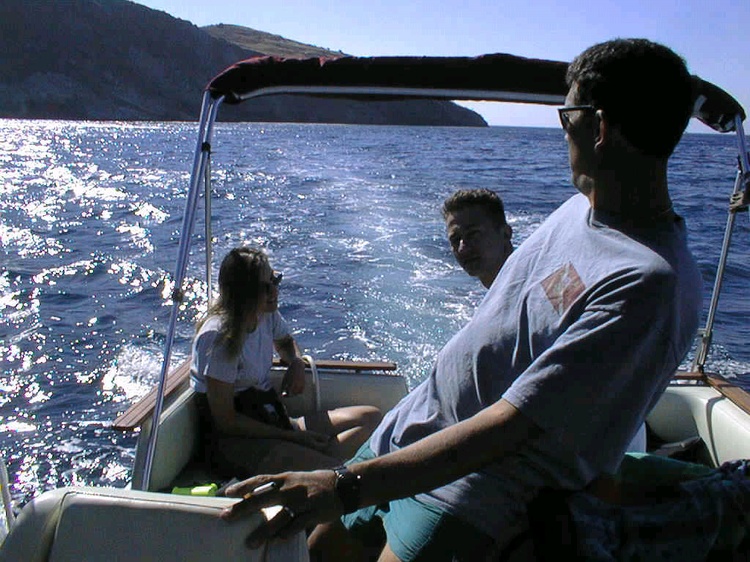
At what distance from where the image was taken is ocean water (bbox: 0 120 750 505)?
18.6 ft

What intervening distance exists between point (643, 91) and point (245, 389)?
7.76ft

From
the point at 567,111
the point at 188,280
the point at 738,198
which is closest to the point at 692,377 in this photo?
the point at 738,198

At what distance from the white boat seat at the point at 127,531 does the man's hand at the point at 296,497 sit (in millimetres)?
129

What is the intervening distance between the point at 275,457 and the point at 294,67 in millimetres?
1528

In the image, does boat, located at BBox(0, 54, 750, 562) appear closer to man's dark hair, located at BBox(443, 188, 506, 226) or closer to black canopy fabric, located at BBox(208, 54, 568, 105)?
black canopy fabric, located at BBox(208, 54, 568, 105)

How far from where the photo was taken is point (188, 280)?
8.72 meters

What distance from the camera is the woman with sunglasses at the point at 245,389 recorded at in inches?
119

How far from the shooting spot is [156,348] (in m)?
6.94

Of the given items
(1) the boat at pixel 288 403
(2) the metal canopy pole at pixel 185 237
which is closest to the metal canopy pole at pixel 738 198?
(1) the boat at pixel 288 403

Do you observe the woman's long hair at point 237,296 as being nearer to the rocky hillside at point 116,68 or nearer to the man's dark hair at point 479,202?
the man's dark hair at point 479,202

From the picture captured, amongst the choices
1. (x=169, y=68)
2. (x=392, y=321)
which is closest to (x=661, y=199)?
(x=392, y=321)

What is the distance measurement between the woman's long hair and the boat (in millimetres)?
371

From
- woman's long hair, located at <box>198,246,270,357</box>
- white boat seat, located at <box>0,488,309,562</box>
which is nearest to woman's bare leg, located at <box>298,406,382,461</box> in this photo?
woman's long hair, located at <box>198,246,270,357</box>

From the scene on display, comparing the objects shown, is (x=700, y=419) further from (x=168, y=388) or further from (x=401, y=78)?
(x=168, y=388)
